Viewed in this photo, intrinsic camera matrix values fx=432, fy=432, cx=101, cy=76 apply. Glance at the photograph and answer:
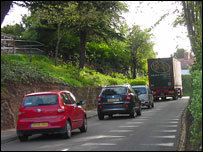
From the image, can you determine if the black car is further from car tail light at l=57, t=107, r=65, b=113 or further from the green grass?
car tail light at l=57, t=107, r=65, b=113

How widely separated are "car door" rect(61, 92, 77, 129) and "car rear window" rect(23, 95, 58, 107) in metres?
0.45

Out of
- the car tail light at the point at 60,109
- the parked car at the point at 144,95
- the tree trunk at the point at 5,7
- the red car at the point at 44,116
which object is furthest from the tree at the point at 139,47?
the car tail light at the point at 60,109

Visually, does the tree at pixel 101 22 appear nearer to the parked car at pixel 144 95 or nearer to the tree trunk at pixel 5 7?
the parked car at pixel 144 95

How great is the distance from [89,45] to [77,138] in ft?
112

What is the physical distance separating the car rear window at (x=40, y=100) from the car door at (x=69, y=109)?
0.45 m

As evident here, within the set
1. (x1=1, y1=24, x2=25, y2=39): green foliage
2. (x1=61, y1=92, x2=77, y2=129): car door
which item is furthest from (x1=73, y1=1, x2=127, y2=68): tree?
(x1=61, y1=92, x2=77, y2=129): car door

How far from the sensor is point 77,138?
13234 millimetres

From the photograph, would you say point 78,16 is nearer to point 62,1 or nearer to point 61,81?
point 61,81

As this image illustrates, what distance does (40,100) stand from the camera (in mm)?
13195

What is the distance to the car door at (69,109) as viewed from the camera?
13.4 meters

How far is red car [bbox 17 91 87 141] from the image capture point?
12.8 meters

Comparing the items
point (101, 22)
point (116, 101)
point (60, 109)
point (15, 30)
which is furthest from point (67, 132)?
point (15, 30)

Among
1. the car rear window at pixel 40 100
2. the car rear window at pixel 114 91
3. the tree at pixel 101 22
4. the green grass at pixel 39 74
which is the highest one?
the tree at pixel 101 22

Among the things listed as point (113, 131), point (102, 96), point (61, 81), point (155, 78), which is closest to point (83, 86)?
point (61, 81)
